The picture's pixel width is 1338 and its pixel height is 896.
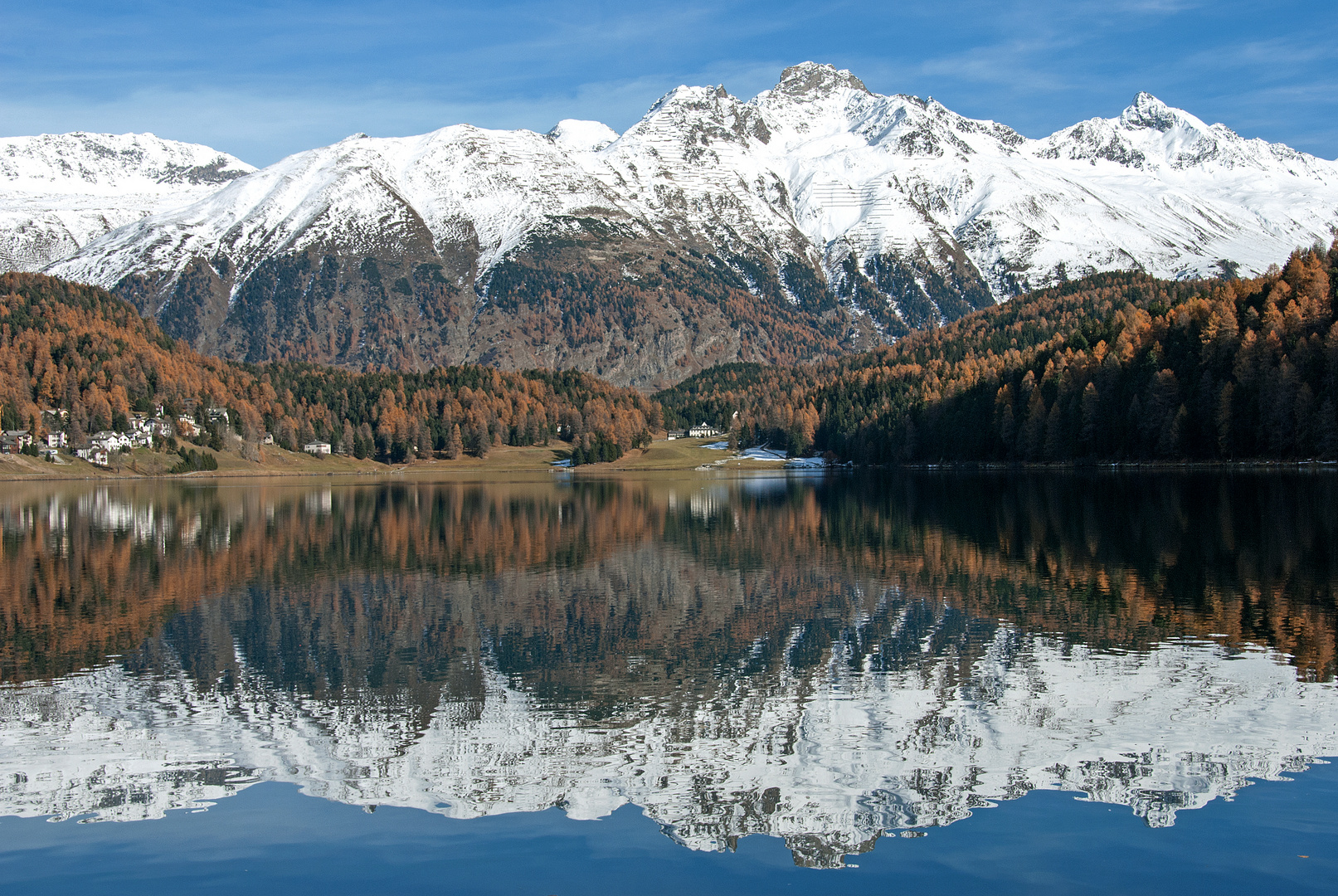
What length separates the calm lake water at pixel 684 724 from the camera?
15.4 metres

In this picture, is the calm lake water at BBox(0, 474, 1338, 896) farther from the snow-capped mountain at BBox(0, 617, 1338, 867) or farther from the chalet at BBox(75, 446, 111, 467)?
the chalet at BBox(75, 446, 111, 467)

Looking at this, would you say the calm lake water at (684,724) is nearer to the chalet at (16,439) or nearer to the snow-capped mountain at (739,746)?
the snow-capped mountain at (739,746)

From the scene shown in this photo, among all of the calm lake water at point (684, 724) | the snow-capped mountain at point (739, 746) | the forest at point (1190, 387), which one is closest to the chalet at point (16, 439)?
the calm lake water at point (684, 724)

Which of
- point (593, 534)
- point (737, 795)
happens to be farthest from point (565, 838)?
point (593, 534)

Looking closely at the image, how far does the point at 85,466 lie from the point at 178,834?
206m

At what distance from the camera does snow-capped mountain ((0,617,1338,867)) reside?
17562 mm

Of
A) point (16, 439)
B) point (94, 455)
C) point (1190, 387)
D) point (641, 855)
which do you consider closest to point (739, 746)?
point (641, 855)

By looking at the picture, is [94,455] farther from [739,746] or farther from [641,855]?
[641,855]

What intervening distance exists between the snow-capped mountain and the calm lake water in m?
0.09

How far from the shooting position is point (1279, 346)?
383ft

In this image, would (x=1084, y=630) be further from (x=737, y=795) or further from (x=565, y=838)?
(x=565, y=838)

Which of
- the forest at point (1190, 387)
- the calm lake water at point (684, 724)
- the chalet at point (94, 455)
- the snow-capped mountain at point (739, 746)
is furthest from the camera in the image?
the chalet at point (94, 455)

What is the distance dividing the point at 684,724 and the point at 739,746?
184 cm

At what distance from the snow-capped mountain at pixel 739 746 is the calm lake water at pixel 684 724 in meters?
0.09
